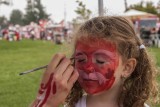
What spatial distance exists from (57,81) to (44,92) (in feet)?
0.40

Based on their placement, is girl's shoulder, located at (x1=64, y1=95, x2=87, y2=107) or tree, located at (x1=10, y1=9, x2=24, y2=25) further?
tree, located at (x1=10, y1=9, x2=24, y2=25)

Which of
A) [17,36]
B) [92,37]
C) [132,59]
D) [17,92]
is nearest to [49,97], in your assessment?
[92,37]

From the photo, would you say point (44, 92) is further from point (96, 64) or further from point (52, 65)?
point (96, 64)

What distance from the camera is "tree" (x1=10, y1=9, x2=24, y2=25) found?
122 meters

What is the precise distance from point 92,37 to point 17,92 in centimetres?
636

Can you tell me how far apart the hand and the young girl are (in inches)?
11.5

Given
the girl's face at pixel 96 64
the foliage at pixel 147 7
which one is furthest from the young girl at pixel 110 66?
the foliage at pixel 147 7

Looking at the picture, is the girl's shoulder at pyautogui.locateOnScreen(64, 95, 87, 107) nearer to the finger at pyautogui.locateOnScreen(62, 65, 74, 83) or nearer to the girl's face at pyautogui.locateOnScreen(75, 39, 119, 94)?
the girl's face at pyautogui.locateOnScreen(75, 39, 119, 94)

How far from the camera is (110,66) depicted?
7.45ft

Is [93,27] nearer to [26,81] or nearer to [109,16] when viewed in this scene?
[109,16]

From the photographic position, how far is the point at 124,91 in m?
2.49

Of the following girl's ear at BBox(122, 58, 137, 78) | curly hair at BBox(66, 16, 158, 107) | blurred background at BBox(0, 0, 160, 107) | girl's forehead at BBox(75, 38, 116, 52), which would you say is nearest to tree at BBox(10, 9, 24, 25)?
blurred background at BBox(0, 0, 160, 107)

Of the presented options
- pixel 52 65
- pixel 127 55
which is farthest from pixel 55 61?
pixel 127 55

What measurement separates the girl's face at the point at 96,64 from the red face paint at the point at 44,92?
0.44m
